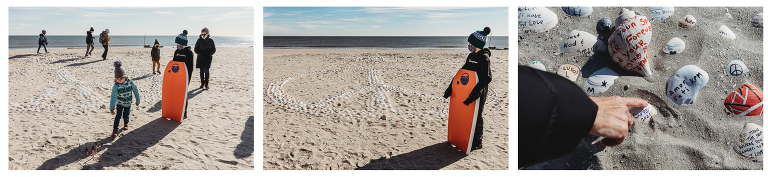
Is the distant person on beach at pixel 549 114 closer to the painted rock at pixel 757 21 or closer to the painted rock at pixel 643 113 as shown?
the painted rock at pixel 643 113

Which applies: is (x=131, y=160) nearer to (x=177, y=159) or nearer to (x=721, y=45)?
(x=177, y=159)

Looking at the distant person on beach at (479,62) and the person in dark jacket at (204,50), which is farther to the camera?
the person in dark jacket at (204,50)

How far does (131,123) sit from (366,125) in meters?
3.15

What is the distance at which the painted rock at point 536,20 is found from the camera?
4.25 m

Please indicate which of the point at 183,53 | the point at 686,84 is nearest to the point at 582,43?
the point at 686,84

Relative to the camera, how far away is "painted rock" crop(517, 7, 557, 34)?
4.25 meters

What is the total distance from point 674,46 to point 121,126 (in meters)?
6.94

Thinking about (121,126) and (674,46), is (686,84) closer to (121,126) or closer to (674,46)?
(674,46)

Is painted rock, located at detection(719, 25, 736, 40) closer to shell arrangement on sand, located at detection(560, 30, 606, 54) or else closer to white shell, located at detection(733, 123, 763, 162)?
white shell, located at detection(733, 123, 763, 162)

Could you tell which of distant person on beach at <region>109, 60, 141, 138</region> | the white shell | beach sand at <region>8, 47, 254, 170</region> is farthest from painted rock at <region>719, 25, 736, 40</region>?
distant person on beach at <region>109, 60, 141, 138</region>

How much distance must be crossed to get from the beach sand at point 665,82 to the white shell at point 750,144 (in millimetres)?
55

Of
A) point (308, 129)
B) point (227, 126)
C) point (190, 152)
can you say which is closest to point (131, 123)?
point (227, 126)

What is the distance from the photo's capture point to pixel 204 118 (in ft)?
17.1

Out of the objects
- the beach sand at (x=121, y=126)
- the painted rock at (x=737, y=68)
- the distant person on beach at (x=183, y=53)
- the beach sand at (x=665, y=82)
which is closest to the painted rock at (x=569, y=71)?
the beach sand at (x=665, y=82)
